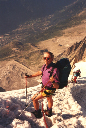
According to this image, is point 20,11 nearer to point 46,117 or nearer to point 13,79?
point 13,79

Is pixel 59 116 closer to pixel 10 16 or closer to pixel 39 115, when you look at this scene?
pixel 39 115

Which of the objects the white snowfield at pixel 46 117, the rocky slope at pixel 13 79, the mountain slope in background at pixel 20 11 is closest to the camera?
the white snowfield at pixel 46 117

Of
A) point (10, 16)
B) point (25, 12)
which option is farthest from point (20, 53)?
point (25, 12)

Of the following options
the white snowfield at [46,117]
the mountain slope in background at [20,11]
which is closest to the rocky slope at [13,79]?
the white snowfield at [46,117]

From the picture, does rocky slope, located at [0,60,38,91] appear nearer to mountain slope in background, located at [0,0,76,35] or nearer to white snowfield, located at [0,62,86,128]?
white snowfield, located at [0,62,86,128]

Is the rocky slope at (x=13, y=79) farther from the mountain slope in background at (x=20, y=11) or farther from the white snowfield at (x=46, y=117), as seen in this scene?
the mountain slope in background at (x=20, y=11)

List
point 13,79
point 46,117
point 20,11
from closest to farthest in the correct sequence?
point 46,117
point 13,79
point 20,11

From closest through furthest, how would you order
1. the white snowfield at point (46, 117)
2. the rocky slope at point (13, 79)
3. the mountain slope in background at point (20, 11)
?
the white snowfield at point (46, 117) < the rocky slope at point (13, 79) < the mountain slope in background at point (20, 11)

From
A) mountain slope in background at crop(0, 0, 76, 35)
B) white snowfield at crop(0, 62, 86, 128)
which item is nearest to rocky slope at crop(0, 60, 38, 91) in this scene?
white snowfield at crop(0, 62, 86, 128)

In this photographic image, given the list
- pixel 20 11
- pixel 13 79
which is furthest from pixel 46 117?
pixel 20 11

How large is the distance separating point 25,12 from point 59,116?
95.0 m

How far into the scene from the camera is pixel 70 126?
2398 mm

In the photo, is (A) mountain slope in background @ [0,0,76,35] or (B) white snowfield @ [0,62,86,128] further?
(A) mountain slope in background @ [0,0,76,35]

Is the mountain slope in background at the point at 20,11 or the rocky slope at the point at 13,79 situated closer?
the rocky slope at the point at 13,79
